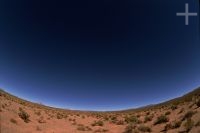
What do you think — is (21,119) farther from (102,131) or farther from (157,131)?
(157,131)

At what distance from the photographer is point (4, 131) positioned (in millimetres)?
13422

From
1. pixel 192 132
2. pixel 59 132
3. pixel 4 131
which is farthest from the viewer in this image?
pixel 59 132

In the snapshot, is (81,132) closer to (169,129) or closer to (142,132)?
(142,132)

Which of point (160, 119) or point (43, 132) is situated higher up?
point (160, 119)

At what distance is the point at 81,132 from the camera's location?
17266 millimetres

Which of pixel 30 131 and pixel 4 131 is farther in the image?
pixel 30 131

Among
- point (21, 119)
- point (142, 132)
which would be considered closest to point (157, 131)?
point (142, 132)

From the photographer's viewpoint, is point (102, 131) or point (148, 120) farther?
point (148, 120)

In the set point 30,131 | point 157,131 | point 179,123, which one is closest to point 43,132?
point 30,131

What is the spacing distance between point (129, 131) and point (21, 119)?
10.4m

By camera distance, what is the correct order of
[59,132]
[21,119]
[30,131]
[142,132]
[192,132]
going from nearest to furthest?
[192,132] < [142,132] < [30,131] < [59,132] < [21,119]

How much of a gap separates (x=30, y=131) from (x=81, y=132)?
378 cm

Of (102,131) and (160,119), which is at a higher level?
(160,119)

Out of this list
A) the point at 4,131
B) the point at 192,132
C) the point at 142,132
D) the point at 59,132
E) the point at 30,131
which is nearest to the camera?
the point at 192,132
